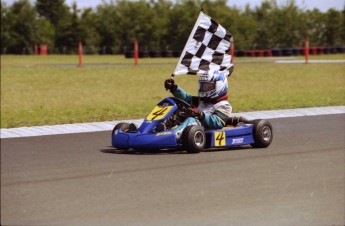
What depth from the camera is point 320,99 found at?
11.2 metres

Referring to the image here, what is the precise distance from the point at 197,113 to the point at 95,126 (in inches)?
73.3

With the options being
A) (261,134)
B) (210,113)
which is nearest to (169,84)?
(210,113)

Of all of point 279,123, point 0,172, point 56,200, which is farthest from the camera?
point 279,123

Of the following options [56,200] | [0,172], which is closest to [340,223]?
[56,200]

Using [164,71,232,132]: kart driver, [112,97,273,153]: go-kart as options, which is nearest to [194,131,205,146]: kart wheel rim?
[112,97,273,153]: go-kart

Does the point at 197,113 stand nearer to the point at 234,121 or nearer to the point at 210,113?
the point at 210,113

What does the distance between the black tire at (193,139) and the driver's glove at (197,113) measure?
0.36 feet

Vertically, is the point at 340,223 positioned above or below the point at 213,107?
below

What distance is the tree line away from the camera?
8.59 meters

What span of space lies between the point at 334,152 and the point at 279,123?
80.9 inches

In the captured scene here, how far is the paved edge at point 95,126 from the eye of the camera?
22.9ft

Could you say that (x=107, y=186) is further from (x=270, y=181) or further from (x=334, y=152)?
(x=334, y=152)

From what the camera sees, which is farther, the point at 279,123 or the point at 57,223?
the point at 279,123

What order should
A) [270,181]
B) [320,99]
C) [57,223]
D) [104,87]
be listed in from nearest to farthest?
[57,223], [270,181], [320,99], [104,87]
